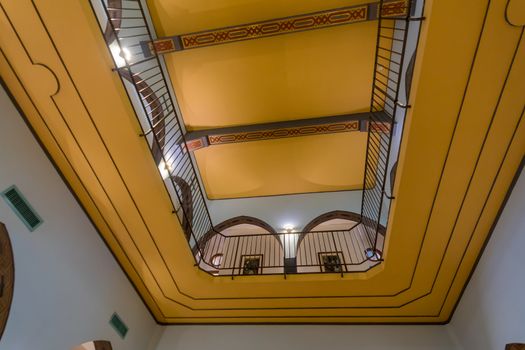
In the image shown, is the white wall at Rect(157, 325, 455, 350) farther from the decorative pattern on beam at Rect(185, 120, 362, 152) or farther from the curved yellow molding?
the curved yellow molding

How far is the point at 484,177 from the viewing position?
9.90ft

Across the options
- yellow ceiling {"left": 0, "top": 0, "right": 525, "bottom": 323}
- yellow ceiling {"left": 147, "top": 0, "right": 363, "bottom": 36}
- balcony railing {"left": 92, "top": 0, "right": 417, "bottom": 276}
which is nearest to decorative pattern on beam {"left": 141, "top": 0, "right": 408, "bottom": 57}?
balcony railing {"left": 92, "top": 0, "right": 417, "bottom": 276}

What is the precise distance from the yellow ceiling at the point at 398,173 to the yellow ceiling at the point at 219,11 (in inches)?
124

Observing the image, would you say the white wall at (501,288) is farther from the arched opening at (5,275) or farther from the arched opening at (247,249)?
the arched opening at (5,275)

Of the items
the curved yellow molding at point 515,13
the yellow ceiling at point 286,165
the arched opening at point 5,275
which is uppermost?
the yellow ceiling at point 286,165

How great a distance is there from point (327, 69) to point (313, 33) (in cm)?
75

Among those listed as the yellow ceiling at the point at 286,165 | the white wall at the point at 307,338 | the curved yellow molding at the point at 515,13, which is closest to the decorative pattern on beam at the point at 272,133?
the yellow ceiling at the point at 286,165

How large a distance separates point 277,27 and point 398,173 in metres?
3.49

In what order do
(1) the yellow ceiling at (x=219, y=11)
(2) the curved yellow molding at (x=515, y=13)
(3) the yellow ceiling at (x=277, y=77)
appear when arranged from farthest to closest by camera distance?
(3) the yellow ceiling at (x=277, y=77), (1) the yellow ceiling at (x=219, y=11), (2) the curved yellow molding at (x=515, y=13)

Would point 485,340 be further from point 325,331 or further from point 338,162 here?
point 338,162

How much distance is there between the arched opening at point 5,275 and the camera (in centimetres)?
243

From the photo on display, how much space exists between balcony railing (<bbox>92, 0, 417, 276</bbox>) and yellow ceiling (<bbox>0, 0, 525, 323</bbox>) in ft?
1.07

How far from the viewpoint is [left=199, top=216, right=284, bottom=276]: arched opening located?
6.16m

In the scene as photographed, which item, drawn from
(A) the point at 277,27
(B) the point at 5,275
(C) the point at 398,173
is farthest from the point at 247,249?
(A) the point at 277,27
